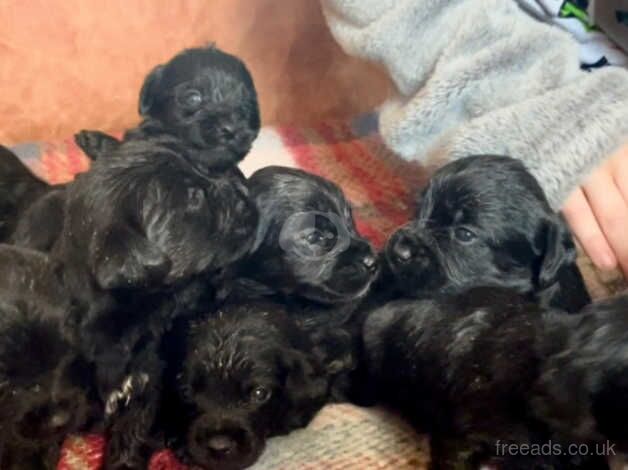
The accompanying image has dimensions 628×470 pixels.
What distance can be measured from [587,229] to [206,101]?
72 centimetres

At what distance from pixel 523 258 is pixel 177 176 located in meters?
0.56

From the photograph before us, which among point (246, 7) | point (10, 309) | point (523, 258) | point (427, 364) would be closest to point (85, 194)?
point (10, 309)

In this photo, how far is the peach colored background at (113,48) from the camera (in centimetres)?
194

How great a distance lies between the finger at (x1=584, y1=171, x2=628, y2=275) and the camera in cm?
149

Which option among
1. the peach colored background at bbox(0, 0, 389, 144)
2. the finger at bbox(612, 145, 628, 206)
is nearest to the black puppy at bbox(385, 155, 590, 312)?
the finger at bbox(612, 145, 628, 206)

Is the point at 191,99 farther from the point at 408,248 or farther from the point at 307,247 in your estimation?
the point at 408,248

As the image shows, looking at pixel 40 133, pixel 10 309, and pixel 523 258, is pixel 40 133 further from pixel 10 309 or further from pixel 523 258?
pixel 523 258

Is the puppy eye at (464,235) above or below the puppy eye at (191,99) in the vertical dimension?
below

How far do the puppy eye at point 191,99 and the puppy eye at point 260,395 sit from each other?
0.58m

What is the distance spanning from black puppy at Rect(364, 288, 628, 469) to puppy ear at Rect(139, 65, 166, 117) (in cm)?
59

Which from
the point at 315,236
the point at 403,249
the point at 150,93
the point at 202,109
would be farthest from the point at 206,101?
the point at 403,249

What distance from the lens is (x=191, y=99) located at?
1500 mm

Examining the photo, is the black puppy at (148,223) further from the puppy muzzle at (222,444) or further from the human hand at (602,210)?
the human hand at (602,210)

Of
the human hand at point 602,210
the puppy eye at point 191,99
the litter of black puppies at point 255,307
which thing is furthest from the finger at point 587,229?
the puppy eye at point 191,99
